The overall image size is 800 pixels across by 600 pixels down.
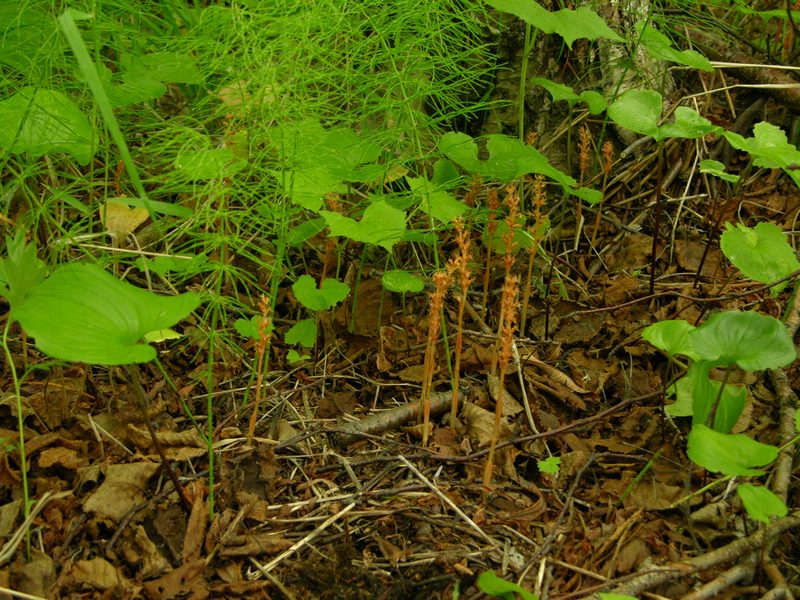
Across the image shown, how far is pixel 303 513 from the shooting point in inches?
58.7

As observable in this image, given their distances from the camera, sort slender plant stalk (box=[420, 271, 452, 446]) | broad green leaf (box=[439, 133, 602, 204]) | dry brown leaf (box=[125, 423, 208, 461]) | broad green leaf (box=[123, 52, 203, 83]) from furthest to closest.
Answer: broad green leaf (box=[123, 52, 203, 83]), broad green leaf (box=[439, 133, 602, 204]), dry brown leaf (box=[125, 423, 208, 461]), slender plant stalk (box=[420, 271, 452, 446])

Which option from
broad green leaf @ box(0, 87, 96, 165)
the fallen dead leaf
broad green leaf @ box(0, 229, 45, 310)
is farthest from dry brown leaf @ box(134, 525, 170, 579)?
broad green leaf @ box(0, 87, 96, 165)

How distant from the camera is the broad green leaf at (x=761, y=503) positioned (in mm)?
1189

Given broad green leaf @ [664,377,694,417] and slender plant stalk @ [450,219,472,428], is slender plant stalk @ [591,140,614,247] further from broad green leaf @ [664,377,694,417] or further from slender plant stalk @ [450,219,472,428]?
slender plant stalk @ [450,219,472,428]

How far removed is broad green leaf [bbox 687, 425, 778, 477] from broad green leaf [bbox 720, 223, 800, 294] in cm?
57

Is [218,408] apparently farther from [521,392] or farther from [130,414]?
[521,392]

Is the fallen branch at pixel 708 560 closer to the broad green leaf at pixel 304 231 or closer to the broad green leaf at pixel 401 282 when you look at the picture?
the broad green leaf at pixel 401 282

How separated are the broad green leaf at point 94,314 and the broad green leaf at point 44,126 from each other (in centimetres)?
55

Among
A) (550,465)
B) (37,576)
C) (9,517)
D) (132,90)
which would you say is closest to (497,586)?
(550,465)

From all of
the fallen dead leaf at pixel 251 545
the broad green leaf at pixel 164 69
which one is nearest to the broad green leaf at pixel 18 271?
the fallen dead leaf at pixel 251 545

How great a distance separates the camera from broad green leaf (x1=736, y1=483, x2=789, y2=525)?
119 centimetres

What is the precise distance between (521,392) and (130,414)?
0.92 metres

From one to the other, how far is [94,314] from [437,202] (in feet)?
3.10

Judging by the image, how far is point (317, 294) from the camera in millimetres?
1812
